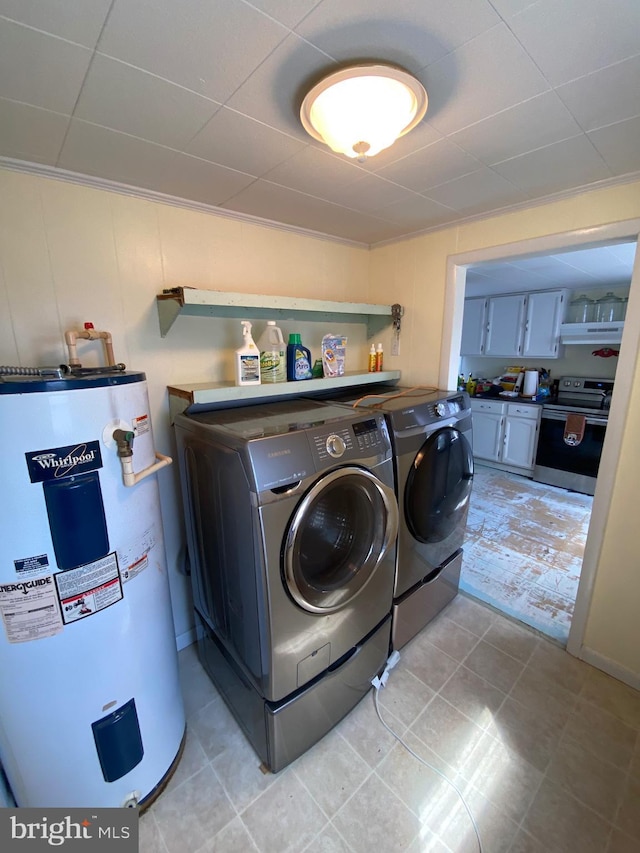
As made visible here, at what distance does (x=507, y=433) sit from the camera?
415cm

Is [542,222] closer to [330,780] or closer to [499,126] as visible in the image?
[499,126]

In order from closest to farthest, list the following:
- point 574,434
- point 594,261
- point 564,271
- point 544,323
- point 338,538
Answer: point 338,538 < point 594,261 < point 564,271 < point 574,434 < point 544,323

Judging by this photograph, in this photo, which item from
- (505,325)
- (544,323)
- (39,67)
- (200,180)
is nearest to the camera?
→ (39,67)

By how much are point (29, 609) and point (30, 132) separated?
4.30 feet

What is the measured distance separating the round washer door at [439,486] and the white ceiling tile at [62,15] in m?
1.53

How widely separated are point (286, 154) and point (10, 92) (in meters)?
0.72

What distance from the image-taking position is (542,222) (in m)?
1.59

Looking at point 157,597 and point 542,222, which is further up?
point 542,222

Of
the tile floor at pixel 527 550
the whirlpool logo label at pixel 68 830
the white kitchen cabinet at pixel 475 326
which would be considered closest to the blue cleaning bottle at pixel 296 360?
the whirlpool logo label at pixel 68 830

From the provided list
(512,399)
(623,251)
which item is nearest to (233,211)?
(623,251)

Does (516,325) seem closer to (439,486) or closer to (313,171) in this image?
(439,486)

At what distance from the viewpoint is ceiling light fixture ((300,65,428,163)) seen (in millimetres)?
765

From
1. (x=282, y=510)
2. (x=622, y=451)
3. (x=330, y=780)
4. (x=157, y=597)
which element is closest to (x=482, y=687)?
(x=330, y=780)

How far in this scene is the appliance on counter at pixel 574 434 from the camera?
3.50 m
